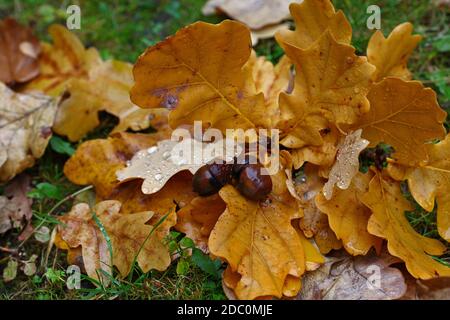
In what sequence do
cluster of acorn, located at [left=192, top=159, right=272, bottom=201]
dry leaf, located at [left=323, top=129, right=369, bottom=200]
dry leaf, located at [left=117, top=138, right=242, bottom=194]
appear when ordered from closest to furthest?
dry leaf, located at [left=323, top=129, right=369, bottom=200]
cluster of acorn, located at [left=192, top=159, right=272, bottom=201]
dry leaf, located at [left=117, top=138, right=242, bottom=194]

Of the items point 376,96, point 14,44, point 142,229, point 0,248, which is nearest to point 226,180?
point 142,229

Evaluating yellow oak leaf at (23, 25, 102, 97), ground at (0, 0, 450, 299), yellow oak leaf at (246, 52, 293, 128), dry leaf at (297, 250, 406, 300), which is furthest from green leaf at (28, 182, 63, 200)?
dry leaf at (297, 250, 406, 300)

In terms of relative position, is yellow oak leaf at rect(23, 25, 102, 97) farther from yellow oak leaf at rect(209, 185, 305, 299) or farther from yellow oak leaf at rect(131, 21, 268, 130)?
yellow oak leaf at rect(209, 185, 305, 299)

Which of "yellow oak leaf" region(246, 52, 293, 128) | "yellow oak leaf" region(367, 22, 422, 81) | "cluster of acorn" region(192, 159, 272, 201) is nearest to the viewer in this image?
"cluster of acorn" region(192, 159, 272, 201)

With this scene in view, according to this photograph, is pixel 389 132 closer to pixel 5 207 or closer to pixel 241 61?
pixel 241 61

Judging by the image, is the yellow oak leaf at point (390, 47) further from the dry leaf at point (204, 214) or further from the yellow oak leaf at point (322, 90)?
the dry leaf at point (204, 214)

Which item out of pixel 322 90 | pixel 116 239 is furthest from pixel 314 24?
pixel 116 239

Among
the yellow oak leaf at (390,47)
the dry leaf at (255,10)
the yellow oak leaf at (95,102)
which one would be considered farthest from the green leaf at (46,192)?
the yellow oak leaf at (390,47)
